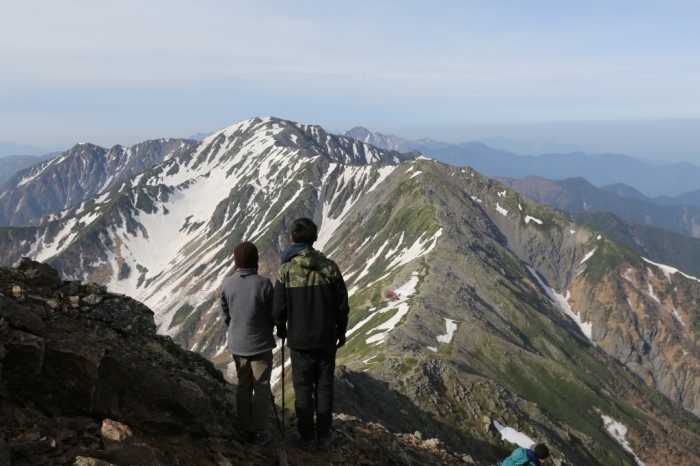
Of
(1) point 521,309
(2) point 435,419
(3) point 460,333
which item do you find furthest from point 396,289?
(2) point 435,419

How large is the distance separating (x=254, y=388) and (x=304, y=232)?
13.9 feet

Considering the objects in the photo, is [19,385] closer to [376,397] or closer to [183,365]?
[183,365]

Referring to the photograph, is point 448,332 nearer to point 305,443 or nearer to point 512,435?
point 512,435

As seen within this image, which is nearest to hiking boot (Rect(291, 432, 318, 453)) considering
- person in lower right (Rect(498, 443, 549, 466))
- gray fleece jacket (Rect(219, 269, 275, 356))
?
gray fleece jacket (Rect(219, 269, 275, 356))

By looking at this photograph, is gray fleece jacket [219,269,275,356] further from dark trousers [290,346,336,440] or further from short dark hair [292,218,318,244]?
short dark hair [292,218,318,244]

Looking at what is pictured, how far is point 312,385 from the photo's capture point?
11562 mm

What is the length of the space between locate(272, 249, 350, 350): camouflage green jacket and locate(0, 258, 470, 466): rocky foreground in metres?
2.89

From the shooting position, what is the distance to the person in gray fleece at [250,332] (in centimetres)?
1103

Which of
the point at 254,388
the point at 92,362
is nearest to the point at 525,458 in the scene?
the point at 254,388

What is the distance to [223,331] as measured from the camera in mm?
190250

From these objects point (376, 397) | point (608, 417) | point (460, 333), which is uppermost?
point (376, 397)

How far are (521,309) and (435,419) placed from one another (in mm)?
80458

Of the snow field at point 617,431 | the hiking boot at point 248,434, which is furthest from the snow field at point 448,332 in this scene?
the hiking boot at point 248,434

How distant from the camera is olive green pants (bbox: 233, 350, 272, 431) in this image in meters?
11.2
